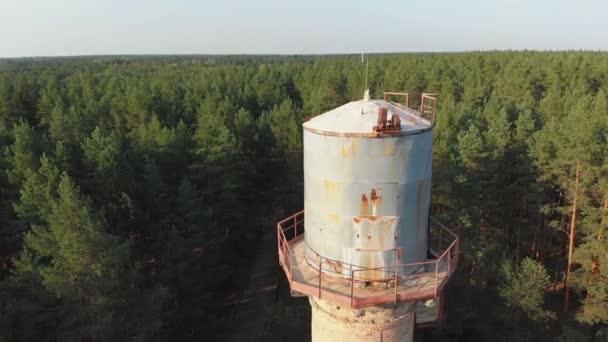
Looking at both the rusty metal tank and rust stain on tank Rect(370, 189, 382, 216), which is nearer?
the rusty metal tank

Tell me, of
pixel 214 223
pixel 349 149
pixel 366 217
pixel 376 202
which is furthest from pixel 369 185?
pixel 214 223

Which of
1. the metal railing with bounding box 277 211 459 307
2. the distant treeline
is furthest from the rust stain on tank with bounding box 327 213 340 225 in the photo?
the distant treeline

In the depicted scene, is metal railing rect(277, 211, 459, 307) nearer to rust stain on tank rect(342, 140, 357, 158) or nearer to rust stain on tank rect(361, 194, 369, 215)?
rust stain on tank rect(361, 194, 369, 215)

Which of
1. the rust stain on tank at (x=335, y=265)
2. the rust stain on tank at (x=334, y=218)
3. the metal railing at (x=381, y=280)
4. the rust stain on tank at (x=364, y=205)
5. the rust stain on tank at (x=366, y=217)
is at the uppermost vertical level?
the rust stain on tank at (x=364, y=205)

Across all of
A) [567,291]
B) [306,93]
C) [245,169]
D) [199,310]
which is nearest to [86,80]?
[306,93]

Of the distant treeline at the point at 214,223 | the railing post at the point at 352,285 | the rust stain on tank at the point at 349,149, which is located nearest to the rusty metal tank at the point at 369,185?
the rust stain on tank at the point at 349,149

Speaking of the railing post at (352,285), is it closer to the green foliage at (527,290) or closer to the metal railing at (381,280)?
the metal railing at (381,280)

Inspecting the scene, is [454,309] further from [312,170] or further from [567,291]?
[312,170]
